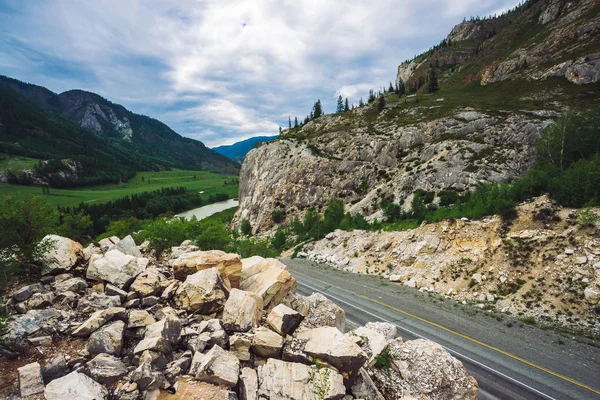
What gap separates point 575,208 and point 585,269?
6602 mm

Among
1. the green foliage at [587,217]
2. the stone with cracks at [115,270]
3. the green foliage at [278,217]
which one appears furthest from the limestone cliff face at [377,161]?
the stone with cracks at [115,270]

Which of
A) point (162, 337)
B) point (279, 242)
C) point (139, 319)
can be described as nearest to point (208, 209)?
point (279, 242)

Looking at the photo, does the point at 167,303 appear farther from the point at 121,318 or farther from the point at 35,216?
the point at 35,216

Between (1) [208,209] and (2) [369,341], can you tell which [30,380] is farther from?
(1) [208,209]

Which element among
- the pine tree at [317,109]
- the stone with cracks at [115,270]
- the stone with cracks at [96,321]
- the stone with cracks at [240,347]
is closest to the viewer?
the stone with cracks at [96,321]

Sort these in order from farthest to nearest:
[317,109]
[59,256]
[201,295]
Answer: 1. [317,109]
2. [59,256]
3. [201,295]

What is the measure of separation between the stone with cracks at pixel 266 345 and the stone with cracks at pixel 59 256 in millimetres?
9188

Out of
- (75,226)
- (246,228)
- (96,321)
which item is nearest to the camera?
(96,321)

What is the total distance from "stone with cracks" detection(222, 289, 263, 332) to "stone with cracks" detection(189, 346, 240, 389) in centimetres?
118

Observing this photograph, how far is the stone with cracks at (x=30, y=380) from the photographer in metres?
6.00

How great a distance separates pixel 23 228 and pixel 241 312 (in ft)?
35.4

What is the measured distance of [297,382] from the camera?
764 centimetres

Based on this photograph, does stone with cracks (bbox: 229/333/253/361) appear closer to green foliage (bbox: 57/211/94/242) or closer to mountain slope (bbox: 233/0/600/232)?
green foliage (bbox: 57/211/94/242)

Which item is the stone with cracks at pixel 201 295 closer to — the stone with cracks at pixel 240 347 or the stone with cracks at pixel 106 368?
the stone with cracks at pixel 240 347
